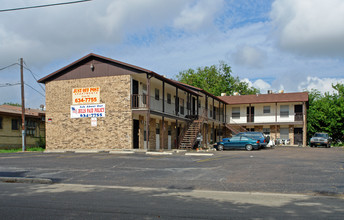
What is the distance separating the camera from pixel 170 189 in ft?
35.7

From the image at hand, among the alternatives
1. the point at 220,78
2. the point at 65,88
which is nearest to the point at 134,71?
the point at 65,88

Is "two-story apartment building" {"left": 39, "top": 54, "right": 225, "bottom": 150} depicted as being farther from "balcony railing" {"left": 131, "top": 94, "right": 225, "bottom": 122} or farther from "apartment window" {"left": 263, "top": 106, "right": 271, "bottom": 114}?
"apartment window" {"left": 263, "top": 106, "right": 271, "bottom": 114}

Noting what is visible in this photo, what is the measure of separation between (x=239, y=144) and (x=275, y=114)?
794 inches

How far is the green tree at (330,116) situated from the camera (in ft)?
152

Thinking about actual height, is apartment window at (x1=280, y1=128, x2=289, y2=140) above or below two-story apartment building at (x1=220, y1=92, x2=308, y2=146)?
below

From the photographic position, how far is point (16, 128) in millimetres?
34469

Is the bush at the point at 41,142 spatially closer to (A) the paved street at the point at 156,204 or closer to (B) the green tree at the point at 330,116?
(A) the paved street at the point at 156,204

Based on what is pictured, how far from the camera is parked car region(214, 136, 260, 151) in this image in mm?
28734

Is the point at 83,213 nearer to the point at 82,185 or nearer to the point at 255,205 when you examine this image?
the point at 255,205

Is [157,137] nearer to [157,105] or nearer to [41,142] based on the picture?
[157,105]

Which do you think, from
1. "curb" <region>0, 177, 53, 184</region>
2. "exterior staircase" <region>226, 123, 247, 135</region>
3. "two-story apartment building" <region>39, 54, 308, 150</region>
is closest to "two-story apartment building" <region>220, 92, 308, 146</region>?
"exterior staircase" <region>226, 123, 247, 135</region>

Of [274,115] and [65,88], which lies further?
[274,115]

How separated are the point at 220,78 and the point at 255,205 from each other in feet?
204

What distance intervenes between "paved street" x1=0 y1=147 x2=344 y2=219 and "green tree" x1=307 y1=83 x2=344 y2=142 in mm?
34575
